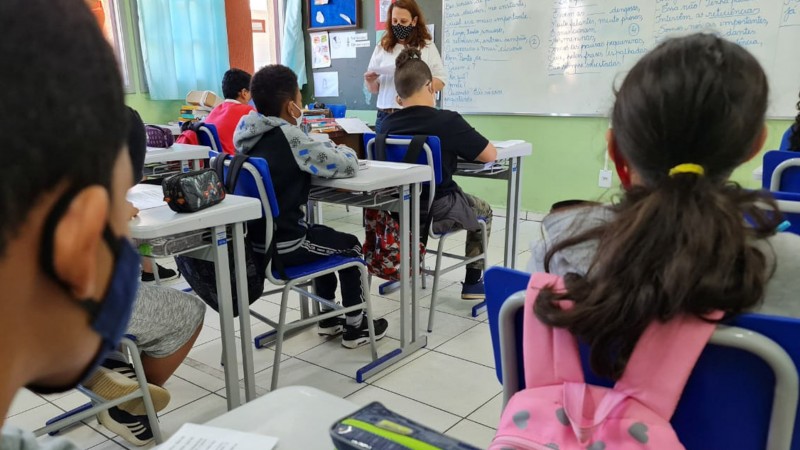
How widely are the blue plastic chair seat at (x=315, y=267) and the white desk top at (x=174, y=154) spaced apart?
3.65ft

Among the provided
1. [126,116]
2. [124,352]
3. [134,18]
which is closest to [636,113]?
[126,116]

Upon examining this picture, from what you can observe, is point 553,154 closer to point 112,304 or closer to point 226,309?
point 226,309

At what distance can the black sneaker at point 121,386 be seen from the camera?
1.58m

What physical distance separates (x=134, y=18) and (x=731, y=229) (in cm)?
500

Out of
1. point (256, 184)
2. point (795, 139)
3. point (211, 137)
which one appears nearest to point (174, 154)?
point (211, 137)

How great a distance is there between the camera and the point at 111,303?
342 mm

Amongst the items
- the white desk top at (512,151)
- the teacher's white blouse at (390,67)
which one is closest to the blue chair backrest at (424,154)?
the white desk top at (512,151)

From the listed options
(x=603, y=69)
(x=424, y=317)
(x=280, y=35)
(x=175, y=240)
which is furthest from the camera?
(x=280, y=35)

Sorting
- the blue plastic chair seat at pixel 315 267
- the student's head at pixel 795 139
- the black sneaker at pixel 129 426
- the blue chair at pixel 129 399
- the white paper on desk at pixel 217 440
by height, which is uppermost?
the student's head at pixel 795 139

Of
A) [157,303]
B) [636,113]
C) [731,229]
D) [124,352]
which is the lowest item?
[124,352]

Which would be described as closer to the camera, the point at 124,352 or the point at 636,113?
the point at 636,113

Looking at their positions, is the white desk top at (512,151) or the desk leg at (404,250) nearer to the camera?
the desk leg at (404,250)

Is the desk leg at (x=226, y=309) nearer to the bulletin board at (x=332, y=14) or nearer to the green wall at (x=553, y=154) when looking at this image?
the green wall at (x=553, y=154)

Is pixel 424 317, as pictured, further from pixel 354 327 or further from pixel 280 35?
pixel 280 35
